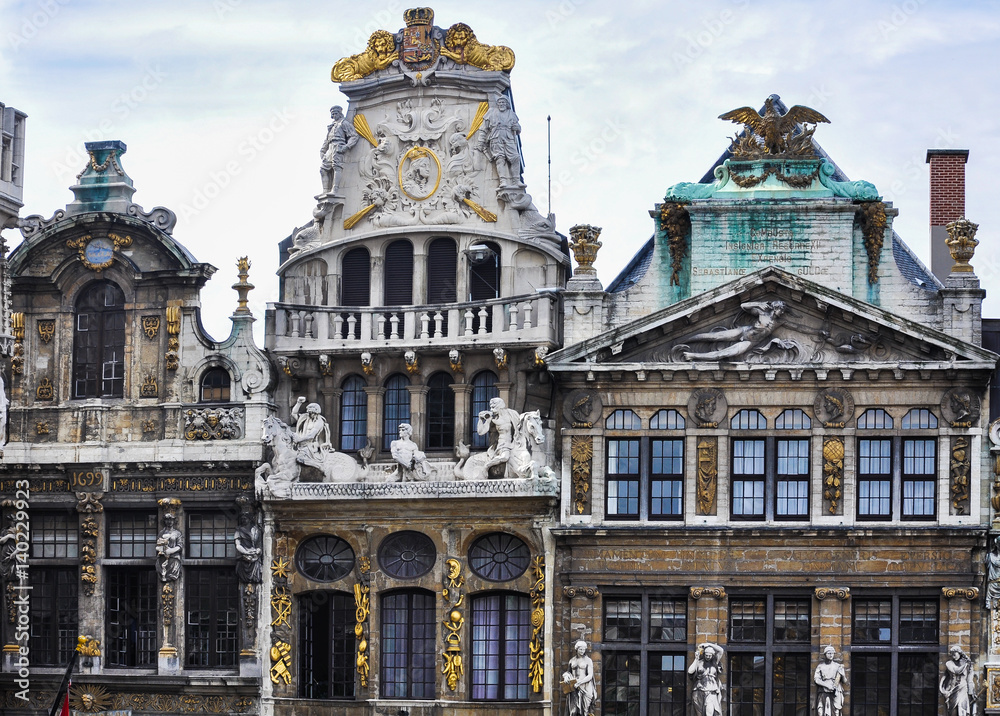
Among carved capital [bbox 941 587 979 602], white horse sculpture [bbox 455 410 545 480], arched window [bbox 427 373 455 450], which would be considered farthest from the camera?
arched window [bbox 427 373 455 450]

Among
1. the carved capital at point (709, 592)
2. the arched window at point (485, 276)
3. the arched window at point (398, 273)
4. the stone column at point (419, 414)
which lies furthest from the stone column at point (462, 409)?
the carved capital at point (709, 592)

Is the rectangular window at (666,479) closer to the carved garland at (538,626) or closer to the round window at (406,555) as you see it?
the carved garland at (538,626)

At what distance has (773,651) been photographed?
4997cm

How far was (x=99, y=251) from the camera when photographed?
5350 centimetres

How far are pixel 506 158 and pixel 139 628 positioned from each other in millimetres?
13405

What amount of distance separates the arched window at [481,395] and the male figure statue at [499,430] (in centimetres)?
75

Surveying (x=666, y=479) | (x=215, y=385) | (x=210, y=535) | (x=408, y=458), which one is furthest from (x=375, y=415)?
(x=666, y=479)

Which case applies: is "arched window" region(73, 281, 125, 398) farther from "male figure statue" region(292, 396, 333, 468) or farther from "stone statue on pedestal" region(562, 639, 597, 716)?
"stone statue on pedestal" region(562, 639, 597, 716)

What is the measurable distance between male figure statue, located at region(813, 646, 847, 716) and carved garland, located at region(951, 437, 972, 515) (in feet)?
13.4

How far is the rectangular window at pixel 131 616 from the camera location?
52656 mm

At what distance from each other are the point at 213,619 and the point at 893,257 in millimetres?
Result: 17025

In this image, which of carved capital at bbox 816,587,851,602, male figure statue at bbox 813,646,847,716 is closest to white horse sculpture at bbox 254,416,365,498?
carved capital at bbox 816,587,851,602

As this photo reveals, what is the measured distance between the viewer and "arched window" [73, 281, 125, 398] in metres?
53.6

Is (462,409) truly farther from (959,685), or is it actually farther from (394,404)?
(959,685)
